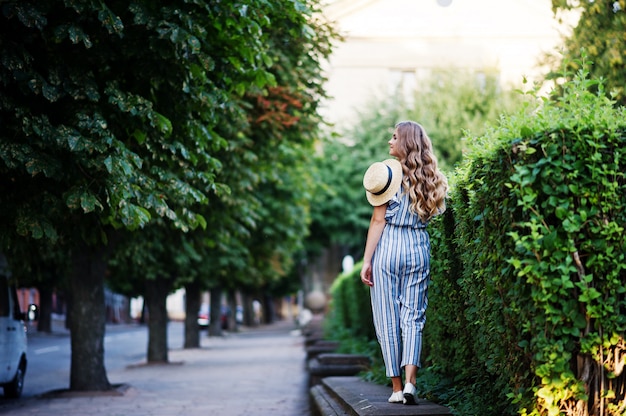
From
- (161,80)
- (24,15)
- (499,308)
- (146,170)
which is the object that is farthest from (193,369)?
→ (499,308)

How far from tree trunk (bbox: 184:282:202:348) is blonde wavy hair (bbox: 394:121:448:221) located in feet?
86.5

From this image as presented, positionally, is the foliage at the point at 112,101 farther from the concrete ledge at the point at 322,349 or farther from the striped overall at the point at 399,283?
the concrete ledge at the point at 322,349

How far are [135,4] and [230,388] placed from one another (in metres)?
8.32

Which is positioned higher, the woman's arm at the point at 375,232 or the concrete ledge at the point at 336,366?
the woman's arm at the point at 375,232

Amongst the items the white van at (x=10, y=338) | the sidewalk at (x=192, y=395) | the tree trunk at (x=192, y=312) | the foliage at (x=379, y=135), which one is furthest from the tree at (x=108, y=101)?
the foliage at (x=379, y=135)

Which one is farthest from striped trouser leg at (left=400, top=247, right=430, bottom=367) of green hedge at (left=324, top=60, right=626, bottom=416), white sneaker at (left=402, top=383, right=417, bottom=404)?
green hedge at (left=324, top=60, right=626, bottom=416)

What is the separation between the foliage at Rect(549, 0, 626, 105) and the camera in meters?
12.7

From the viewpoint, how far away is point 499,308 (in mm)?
5328

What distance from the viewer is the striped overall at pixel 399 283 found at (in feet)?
22.1

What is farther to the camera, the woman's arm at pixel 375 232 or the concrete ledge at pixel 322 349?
the concrete ledge at pixel 322 349

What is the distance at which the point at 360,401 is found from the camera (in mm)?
7523

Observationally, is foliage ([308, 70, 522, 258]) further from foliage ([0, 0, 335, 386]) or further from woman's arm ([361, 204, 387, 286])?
woman's arm ([361, 204, 387, 286])

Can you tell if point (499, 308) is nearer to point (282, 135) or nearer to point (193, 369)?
point (282, 135)

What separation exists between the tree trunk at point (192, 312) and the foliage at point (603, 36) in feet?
70.0
